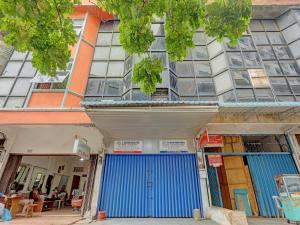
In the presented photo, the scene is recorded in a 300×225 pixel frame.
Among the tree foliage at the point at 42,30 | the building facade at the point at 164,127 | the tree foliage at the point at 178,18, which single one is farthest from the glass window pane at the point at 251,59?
the tree foliage at the point at 42,30

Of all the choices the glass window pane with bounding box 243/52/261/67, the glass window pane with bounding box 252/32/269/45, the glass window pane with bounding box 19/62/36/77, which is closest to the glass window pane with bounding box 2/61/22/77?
the glass window pane with bounding box 19/62/36/77

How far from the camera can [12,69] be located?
33.1 feet

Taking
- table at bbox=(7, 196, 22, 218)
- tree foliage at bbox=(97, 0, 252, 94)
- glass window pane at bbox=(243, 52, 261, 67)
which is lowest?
table at bbox=(7, 196, 22, 218)

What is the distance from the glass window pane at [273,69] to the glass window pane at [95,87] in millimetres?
10051

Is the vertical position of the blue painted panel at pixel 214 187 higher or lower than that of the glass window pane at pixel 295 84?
lower

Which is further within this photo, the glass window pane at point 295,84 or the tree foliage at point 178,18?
the glass window pane at point 295,84

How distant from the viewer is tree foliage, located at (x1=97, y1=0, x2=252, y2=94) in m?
3.93

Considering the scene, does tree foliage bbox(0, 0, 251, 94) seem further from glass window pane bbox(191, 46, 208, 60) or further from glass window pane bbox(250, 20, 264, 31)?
glass window pane bbox(250, 20, 264, 31)

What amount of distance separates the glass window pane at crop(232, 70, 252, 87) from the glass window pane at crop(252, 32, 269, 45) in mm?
3517

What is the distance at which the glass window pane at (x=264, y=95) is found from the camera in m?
9.33

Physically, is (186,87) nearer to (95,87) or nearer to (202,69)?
(202,69)

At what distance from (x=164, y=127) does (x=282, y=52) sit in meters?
10.1

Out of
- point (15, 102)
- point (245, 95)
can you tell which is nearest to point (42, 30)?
point (15, 102)

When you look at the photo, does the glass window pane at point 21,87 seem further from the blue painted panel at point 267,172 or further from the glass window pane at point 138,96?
the blue painted panel at point 267,172
